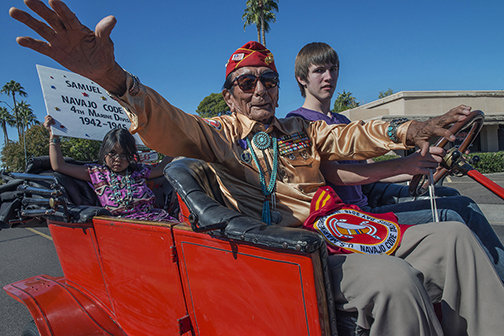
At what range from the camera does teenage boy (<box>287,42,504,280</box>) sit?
1852 millimetres

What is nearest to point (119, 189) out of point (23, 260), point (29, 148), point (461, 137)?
point (461, 137)

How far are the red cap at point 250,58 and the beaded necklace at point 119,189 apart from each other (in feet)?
4.85

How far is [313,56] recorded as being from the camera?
8.00 ft

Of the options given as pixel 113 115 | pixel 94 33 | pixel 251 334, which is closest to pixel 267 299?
pixel 251 334

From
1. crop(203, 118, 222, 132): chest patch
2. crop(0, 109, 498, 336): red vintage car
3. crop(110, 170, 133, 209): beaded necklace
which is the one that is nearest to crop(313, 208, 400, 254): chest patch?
crop(0, 109, 498, 336): red vintage car

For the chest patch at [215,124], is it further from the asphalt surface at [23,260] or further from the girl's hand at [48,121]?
the asphalt surface at [23,260]

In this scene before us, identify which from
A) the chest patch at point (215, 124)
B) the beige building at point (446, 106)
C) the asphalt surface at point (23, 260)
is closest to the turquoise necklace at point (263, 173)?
the chest patch at point (215, 124)

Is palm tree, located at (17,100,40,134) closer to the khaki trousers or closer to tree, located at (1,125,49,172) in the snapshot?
tree, located at (1,125,49,172)

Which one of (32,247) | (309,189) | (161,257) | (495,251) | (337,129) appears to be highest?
(337,129)

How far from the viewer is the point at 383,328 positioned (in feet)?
3.20

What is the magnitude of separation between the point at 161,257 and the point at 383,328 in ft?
3.07

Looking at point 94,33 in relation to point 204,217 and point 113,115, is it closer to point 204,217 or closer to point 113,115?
point 204,217

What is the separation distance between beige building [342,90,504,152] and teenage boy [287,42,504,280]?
17.5 meters

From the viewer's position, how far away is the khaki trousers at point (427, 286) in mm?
983
